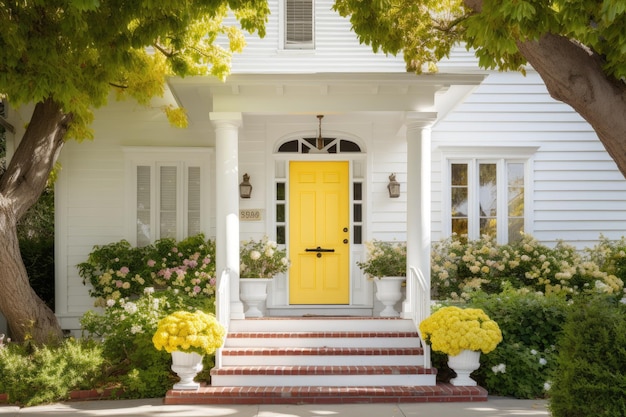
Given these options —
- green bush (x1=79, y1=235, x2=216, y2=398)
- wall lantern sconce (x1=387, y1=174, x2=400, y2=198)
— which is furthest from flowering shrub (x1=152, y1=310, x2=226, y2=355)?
wall lantern sconce (x1=387, y1=174, x2=400, y2=198)

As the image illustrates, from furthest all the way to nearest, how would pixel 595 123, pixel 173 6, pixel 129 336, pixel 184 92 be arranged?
pixel 184 92
pixel 129 336
pixel 173 6
pixel 595 123

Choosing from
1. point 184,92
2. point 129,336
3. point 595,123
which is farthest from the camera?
point 184,92

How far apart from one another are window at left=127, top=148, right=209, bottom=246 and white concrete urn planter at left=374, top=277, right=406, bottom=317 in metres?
3.42

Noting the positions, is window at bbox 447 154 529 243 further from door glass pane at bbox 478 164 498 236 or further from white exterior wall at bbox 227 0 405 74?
white exterior wall at bbox 227 0 405 74

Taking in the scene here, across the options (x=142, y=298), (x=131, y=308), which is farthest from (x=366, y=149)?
(x=131, y=308)

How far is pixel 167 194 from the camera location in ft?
39.4

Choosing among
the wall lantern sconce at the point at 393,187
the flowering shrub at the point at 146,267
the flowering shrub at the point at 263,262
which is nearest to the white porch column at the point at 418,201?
the wall lantern sconce at the point at 393,187

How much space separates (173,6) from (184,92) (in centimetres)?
327

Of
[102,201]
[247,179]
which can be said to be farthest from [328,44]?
[102,201]

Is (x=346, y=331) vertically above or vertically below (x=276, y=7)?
below

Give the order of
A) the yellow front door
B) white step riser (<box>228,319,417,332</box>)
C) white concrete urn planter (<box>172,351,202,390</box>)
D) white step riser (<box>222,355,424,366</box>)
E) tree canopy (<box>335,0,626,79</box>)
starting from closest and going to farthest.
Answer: tree canopy (<box>335,0,626,79</box>), white concrete urn planter (<box>172,351,202,390</box>), white step riser (<box>222,355,424,366</box>), white step riser (<box>228,319,417,332</box>), the yellow front door

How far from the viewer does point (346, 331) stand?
9438 mm

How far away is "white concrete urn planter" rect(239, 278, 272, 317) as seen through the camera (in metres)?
9.98

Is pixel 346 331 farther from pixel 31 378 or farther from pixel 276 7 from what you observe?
pixel 276 7
